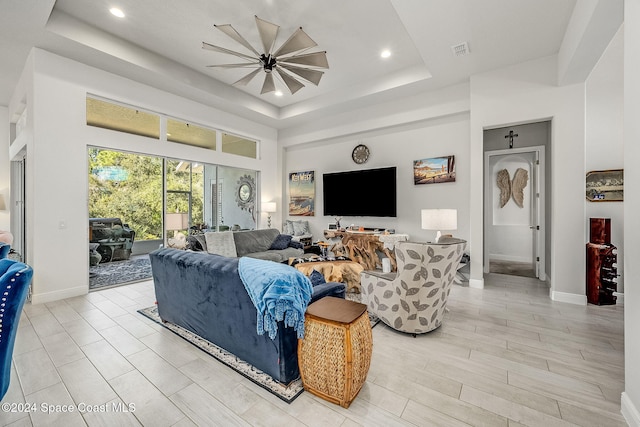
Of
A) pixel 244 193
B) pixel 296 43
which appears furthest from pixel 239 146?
pixel 296 43

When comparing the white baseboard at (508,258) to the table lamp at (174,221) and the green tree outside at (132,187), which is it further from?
the green tree outside at (132,187)

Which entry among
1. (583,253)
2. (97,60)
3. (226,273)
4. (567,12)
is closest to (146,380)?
(226,273)

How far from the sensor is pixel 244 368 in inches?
82.7

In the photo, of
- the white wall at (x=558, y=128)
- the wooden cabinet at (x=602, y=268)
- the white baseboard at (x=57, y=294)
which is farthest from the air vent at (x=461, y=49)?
the white baseboard at (x=57, y=294)

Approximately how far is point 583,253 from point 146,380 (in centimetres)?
498

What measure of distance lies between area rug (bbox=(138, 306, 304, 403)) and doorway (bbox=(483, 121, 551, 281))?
457cm

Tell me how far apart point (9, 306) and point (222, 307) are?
3.84 ft

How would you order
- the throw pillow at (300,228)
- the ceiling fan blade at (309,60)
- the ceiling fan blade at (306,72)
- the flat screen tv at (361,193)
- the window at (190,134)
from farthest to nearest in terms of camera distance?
the throw pillow at (300,228), the flat screen tv at (361,193), the window at (190,134), the ceiling fan blade at (306,72), the ceiling fan blade at (309,60)

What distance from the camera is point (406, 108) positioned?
17.2 feet

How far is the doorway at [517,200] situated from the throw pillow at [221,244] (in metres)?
4.58

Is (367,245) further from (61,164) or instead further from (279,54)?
(61,164)

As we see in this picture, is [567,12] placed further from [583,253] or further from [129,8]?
[129,8]

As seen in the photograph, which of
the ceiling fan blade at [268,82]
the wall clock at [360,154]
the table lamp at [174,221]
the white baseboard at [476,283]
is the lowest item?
the white baseboard at [476,283]

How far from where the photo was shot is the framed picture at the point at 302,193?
22.2 feet
